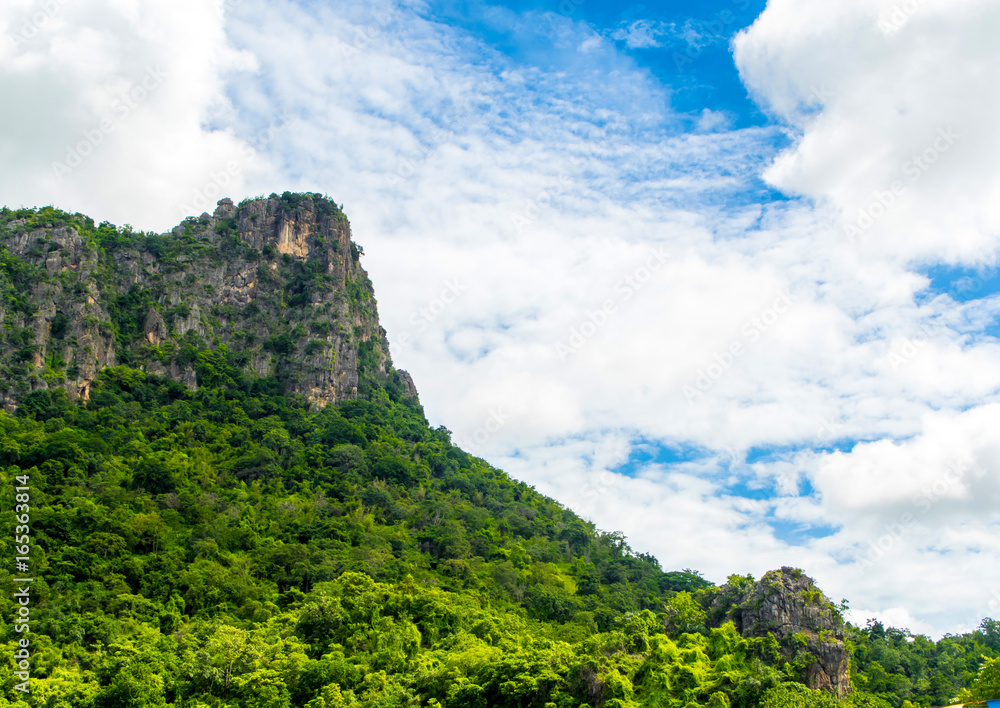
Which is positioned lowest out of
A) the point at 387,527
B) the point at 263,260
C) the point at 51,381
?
the point at 387,527

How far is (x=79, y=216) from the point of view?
80562 mm

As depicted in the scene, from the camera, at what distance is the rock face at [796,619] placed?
30.5 metres

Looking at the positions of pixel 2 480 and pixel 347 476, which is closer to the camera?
pixel 2 480

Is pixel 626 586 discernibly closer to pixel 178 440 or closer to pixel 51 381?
pixel 178 440

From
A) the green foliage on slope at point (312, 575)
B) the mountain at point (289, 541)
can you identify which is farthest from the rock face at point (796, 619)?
the green foliage on slope at point (312, 575)

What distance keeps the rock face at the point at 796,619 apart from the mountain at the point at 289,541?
113mm

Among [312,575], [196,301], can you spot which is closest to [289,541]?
[312,575]

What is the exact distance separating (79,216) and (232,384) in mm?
26134

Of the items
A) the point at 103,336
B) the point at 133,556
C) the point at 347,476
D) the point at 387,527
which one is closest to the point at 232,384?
the point at 103,336

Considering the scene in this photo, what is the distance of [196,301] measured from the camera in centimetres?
7862

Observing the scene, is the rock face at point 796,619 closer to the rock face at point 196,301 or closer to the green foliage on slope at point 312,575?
the green foliage on slope at point 312,575

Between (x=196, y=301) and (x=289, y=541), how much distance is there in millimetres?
37004

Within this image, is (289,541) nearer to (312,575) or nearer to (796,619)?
(312,575)

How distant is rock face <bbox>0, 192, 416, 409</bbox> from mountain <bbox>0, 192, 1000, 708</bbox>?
267mm
